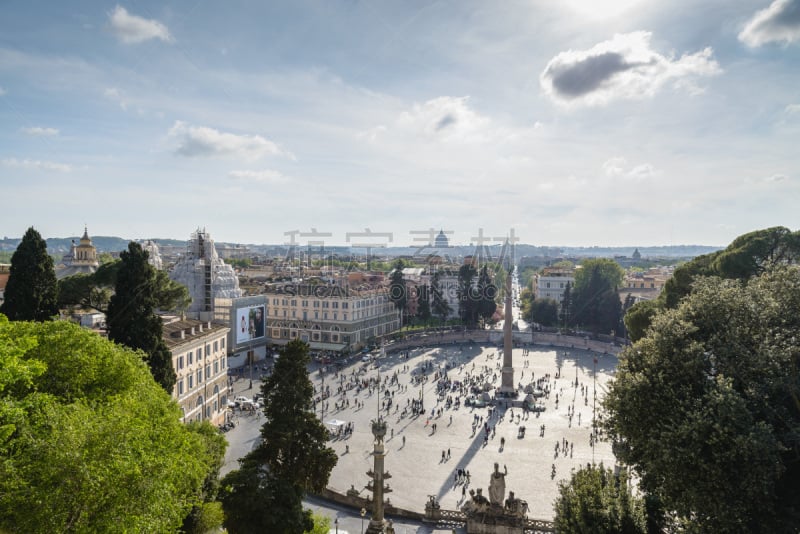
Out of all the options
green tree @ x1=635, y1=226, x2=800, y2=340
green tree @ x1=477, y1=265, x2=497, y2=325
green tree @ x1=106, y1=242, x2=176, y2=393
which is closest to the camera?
green tree @ x1=106, y1=242, x2=176, y2=393

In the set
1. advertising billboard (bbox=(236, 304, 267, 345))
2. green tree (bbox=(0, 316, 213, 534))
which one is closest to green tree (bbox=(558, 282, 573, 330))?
advertising billboard (bbox=(236, 304, 267, 345))

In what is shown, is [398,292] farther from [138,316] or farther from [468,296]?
[138,316]

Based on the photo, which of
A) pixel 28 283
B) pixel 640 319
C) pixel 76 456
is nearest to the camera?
pixel 76 456

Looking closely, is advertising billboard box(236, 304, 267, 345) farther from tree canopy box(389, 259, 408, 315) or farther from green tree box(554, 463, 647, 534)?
green tree box(554, 463, 647, 534)

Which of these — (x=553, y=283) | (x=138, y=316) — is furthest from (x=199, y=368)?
(x=553, y=283)

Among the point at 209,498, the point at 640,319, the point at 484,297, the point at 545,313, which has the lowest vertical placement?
the point at 545,313
